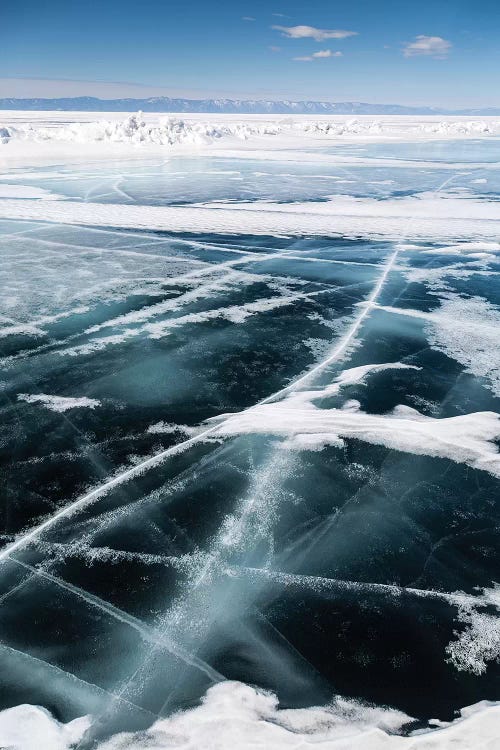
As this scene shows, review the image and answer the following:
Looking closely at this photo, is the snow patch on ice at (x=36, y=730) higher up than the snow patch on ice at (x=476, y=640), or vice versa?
the snow patch on ice at (x=476, y=640)

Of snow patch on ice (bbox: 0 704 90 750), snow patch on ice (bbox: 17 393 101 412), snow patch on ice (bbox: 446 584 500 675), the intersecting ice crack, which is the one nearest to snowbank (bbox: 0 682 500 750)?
snow patch on ice (bbox: 0 704 90 750)

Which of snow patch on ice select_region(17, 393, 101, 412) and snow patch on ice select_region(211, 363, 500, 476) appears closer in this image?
snow patch on ice select_region(211, 363, 500, 476)

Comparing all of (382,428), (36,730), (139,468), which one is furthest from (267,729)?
(382,428)

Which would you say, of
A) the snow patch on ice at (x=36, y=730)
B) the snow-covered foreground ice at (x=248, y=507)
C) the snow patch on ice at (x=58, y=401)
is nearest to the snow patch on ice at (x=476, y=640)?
the snow-covered foreground ice at (x=248, y=507)

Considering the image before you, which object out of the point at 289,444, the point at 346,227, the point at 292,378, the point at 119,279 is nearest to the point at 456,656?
the point at 289,444

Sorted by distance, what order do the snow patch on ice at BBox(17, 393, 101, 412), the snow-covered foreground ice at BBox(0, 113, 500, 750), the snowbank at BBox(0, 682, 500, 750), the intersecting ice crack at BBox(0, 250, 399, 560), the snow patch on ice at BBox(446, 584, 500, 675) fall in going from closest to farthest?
the snowbank at BBox(0, 682, 500, 750) < the snow-covered foreground ice at BBox(0, 113, 500, 750) < the snow patch on ice at BBox(446, 584, 500, 675) < the intersecting ice crack at BBox(0, 250, 399, 560) < the snow patch on ice at BBox(17, 393, 101, 412)

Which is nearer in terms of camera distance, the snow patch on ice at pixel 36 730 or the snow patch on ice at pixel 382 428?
the snow patch on ice at pixel 36 730

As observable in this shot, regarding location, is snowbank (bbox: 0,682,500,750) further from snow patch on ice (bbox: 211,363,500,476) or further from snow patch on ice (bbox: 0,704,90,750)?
snow patch on ice (bbox: 211,363,500,476)

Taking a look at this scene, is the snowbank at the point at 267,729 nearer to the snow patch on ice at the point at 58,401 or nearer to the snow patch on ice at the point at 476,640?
the snow patch on ice at the point at 476,640

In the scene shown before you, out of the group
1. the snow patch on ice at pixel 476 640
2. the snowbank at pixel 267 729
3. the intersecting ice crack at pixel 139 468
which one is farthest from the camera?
the intersecting ice crack at pixel 139 468
